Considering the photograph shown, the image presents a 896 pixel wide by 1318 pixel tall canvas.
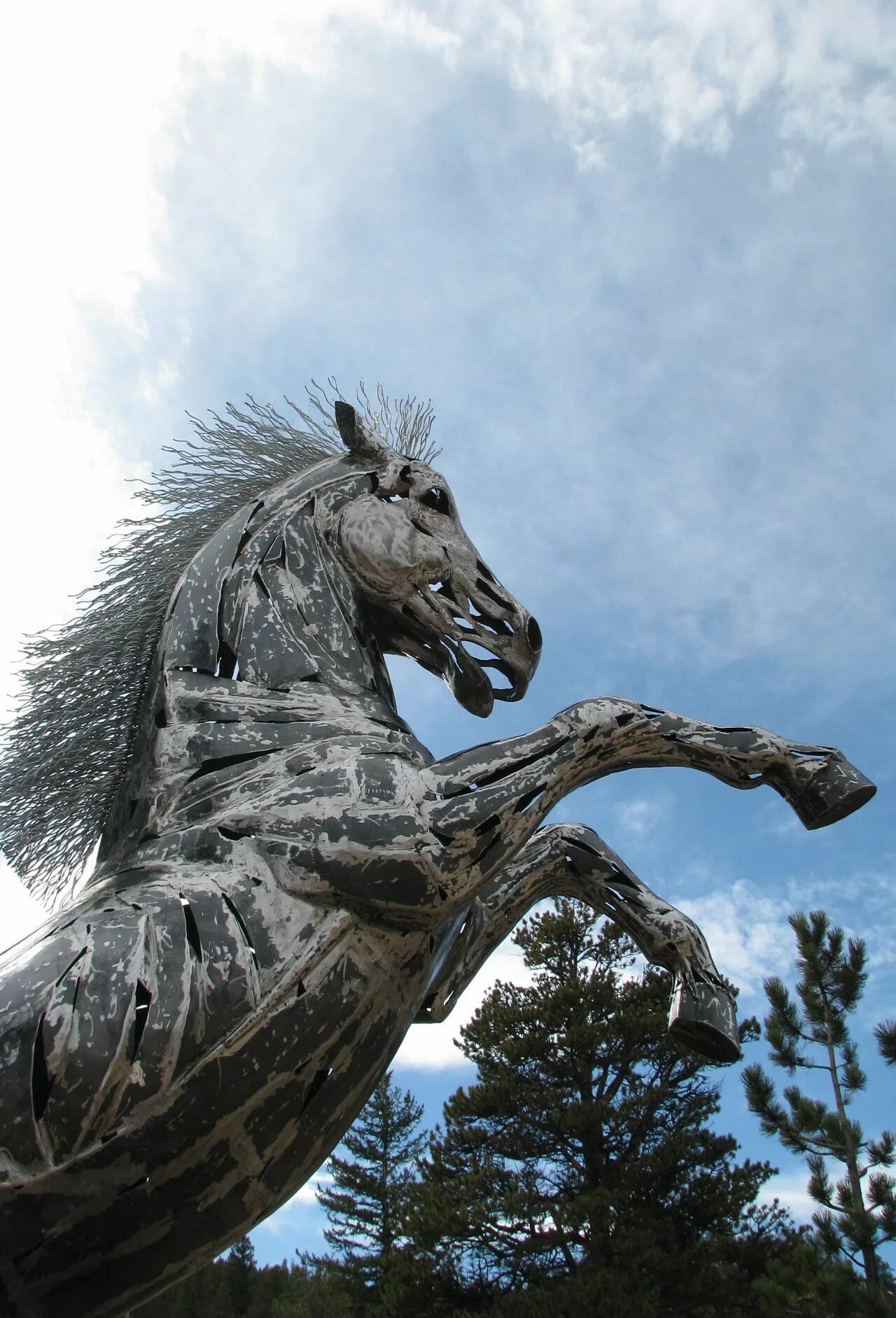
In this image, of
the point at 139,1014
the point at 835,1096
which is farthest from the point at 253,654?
the point at 835,1096

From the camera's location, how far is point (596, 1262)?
1403 cm

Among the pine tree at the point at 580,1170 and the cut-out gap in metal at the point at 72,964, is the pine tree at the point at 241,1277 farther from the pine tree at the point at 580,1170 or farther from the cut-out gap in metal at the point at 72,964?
the cut-out gap in metal at the point at 72,964

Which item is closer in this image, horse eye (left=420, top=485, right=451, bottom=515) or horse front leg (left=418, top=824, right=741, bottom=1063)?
horse front leg (left=418, top=824, right=741, bottom=1063)

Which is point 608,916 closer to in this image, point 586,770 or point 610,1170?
point 586,770

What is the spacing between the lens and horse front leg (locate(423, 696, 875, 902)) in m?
1.78

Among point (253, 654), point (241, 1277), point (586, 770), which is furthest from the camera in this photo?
point (241, 1277)

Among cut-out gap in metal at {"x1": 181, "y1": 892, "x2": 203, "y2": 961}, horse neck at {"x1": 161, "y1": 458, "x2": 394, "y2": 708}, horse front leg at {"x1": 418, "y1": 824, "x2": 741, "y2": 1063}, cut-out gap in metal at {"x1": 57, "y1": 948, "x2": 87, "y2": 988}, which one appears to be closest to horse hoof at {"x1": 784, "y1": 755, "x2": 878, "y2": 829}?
horse front leg at {"x1": 418, "y1": 824, "x2": 741, "y2": 1063}

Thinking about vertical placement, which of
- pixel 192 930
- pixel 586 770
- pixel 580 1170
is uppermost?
pixel 580 1170

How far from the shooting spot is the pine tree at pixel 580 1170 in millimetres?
14078

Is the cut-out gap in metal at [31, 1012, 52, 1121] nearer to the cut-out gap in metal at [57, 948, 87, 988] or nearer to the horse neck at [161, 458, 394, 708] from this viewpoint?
the cut-out gap in metal at [57, 948, 87, 988]

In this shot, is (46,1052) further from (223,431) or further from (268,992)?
(223,431)

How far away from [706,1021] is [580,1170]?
49.7 feet

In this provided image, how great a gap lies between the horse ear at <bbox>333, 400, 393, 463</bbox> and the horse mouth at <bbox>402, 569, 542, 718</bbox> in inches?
15.0

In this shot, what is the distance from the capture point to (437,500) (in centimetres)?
260
